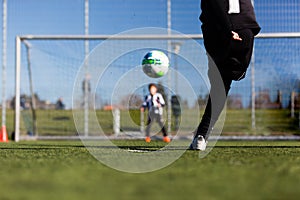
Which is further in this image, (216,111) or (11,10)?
(11,10)

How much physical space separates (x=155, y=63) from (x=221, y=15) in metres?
1.95

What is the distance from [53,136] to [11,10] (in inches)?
138

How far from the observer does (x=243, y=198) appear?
1.91 metres

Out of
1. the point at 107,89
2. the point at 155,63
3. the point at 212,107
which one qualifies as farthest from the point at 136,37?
the point at 212,107

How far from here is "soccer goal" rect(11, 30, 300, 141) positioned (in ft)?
33.2

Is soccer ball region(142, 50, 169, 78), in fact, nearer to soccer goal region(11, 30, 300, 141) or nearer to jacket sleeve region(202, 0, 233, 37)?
jacket sleeve region(202, 0, 233, 37)

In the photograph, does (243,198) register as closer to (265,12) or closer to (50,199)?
(50,199)

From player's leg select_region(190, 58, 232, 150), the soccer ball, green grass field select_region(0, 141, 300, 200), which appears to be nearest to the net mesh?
the soccer ball

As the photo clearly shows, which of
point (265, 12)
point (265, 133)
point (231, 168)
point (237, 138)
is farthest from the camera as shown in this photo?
point (265, 12)

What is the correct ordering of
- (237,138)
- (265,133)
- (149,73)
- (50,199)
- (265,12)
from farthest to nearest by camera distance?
(265,12)
(265,133)
(237,138)
(149,73)
(50,199)

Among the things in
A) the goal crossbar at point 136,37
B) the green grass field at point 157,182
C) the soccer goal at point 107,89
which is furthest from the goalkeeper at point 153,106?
the green grass field at point 157,182

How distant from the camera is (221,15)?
4633 millimetres

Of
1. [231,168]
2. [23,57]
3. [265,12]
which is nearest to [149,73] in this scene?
[231,168]

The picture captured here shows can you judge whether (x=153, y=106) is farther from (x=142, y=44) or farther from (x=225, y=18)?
(x=225, y=18)
